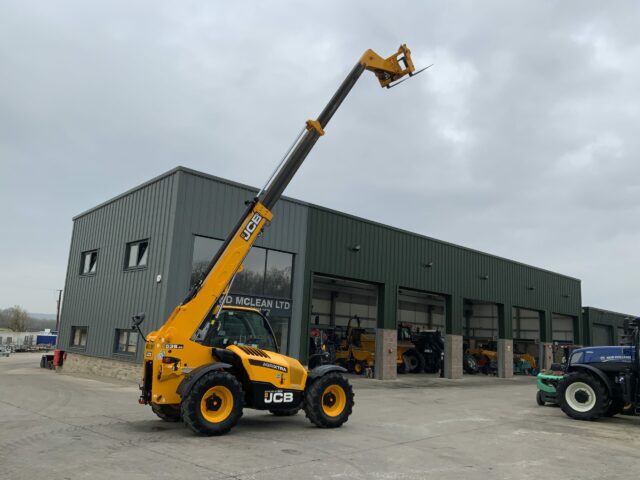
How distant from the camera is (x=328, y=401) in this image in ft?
31.8

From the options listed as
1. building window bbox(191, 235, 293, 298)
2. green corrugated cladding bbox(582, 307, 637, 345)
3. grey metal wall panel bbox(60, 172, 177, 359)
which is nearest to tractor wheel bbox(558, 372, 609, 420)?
building window bbox(191, 235, 293, 298)

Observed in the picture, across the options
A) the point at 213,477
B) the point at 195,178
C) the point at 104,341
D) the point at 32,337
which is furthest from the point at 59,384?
the point at 32,337

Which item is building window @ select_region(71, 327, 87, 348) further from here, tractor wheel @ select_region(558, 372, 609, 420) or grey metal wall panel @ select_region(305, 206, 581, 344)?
tractor wheel @ select_region(558, 372, 609, 420)

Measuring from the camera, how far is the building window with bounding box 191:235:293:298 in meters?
17.2

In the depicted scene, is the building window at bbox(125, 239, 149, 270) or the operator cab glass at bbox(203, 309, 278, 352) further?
the building window at bbox(125, 239, 149, 270)

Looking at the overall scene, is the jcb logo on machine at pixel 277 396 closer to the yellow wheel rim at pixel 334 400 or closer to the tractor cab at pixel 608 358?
the yellow wheel rim at pixel 334 400

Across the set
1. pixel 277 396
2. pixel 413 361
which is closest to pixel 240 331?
pixel 277 396

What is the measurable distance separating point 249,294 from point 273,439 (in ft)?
32.8

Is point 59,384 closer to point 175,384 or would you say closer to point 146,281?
point 146,281

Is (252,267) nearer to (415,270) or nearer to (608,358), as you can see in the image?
(415,270)

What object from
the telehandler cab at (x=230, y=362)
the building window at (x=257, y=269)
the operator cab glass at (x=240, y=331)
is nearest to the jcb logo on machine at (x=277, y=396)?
the telehandler cab at (x=230, y=362)

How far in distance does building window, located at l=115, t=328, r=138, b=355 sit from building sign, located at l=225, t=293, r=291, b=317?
11.7 feet

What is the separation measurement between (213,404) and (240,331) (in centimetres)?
158

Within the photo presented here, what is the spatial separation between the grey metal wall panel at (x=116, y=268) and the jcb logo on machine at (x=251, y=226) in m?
7.72
